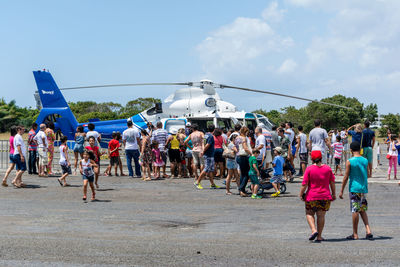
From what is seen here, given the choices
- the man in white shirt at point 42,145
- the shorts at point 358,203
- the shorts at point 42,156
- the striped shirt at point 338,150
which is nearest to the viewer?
the shorts at point 358,203

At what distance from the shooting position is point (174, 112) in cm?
2105

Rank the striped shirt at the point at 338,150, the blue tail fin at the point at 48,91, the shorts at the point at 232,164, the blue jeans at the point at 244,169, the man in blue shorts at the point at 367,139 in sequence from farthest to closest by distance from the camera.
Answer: the blue tail fin at the point at 48,91 → the striped shirt at the point at 338,150 → the man in blue shorts at the point at 367,139 → the shorts at the point at 232,164 → the blue jeans at the point at 244,169

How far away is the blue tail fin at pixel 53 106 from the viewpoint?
70.6ft

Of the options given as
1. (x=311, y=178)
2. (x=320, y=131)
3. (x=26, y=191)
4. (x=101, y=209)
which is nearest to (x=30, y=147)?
(x=26, y=191)

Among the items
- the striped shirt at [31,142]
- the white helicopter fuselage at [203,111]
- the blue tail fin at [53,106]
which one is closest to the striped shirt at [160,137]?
the striped shirt at [31,142]

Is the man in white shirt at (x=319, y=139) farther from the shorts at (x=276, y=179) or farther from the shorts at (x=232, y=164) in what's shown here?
the shorts at (x=232, y=164)

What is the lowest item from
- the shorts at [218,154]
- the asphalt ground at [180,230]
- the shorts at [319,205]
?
the asphalt ground at [180,230]

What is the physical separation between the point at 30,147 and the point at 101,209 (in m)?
7.28

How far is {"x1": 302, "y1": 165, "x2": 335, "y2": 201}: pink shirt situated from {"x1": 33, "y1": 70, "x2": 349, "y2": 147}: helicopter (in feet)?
41.0

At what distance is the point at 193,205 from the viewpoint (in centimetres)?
1088

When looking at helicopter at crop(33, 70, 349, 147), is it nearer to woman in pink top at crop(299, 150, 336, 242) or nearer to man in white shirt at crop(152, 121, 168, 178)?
man in white shirt at crop(152, 121, 168, 178)

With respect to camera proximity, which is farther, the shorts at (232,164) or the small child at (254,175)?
the shorts at (232,164)

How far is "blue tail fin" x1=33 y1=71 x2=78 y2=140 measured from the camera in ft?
70.6

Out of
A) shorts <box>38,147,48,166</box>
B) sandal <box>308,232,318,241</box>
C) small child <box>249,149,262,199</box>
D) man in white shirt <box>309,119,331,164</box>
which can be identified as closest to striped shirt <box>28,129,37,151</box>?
shorts <box>38,147,48,166</box>
